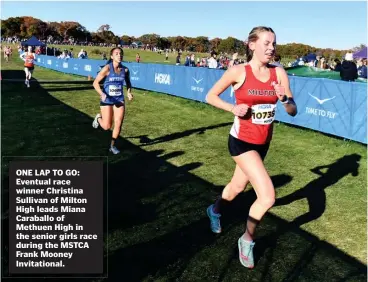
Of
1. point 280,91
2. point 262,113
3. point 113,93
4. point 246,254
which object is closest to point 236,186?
point 246,254

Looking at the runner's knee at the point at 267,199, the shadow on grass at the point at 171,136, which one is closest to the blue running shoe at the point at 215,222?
the runner's knee at the point at 267,199

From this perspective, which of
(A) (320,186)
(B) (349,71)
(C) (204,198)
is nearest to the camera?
(C) (204,198)

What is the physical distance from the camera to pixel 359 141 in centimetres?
968

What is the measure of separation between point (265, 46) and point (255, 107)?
23.0 inches

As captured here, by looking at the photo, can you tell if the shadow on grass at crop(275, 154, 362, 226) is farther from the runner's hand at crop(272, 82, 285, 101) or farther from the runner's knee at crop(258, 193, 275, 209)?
the runner's hand at crop(272, 82, 285, 101)

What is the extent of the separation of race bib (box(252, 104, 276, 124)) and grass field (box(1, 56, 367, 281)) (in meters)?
1.40

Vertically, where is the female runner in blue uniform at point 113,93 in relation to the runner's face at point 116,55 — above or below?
below

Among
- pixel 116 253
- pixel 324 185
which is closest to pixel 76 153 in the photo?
pixel 116 253

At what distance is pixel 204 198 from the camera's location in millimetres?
5672

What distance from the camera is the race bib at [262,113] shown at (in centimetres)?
381

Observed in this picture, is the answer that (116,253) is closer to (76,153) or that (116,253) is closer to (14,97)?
(76,153)

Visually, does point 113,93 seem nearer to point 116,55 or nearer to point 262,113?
point 116,55

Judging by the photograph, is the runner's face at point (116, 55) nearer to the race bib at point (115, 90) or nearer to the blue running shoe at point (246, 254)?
the race bib at point (115, 90)

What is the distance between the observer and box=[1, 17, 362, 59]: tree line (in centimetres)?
13650
